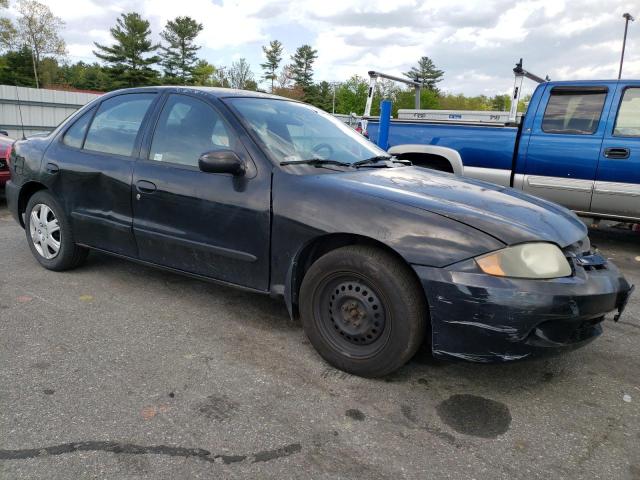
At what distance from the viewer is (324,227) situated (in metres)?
2.85

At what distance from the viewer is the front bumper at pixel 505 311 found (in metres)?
2.40

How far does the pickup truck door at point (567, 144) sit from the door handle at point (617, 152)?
10 cm

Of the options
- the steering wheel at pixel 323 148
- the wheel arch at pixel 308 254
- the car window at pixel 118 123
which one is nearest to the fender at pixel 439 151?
the steering wheel at pixel 323 148

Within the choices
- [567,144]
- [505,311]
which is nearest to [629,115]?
[567,144]

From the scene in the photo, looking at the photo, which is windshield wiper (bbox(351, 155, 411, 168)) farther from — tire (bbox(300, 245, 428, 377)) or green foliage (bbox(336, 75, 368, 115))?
green foliage (bbox(336, 75, 368, 115))

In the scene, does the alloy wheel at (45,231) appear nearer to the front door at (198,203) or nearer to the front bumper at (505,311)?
the front door at (198,203)

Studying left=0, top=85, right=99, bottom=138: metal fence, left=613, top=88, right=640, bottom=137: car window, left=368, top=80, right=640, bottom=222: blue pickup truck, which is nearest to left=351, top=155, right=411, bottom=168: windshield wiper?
left=368, top=80, right=640, bottom=222: blue pickup truck

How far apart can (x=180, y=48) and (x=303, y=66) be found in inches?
734

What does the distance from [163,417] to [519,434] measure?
166 centimetres

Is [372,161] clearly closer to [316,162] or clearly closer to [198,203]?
[316,162]

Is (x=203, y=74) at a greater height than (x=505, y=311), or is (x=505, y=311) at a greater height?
(x=203, y=74)

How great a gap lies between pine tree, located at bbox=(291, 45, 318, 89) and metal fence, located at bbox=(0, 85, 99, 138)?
204 ft

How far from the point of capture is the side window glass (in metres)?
4.21

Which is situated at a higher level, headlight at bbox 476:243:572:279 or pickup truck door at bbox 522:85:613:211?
pickup truck door at bbox 522:85:613:211
